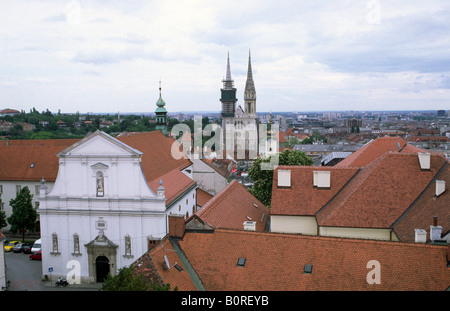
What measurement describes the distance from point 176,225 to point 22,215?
23.5 meters

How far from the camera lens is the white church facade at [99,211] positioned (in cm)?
2795

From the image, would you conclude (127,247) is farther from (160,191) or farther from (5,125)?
(5,125)

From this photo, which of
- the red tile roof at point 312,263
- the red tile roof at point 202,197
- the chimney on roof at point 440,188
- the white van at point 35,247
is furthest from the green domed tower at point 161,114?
the chimney on roof at point 440,188

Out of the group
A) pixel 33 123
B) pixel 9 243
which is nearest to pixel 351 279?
pixel 9 243

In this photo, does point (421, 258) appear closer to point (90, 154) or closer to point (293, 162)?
point (90, 154)

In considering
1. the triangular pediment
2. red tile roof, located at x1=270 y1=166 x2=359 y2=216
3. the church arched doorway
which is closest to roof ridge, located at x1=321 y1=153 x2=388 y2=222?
red tile roof, located at x1=270 y1=166 x2=359 y2=216

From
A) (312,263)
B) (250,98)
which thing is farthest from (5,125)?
(312,263)

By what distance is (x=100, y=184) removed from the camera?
28.5 meters

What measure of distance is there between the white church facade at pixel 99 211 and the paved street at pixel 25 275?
0.87 meters

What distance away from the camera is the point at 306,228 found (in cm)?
2550

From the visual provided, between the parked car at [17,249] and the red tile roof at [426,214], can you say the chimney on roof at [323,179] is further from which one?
the parked car at [17,249]

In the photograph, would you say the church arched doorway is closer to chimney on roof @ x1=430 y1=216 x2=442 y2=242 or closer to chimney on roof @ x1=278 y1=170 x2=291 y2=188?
chimney on roof @ x1=278 y1=170 x2=291 y2=188

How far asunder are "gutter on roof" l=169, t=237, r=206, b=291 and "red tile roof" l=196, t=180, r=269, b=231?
2.17 m
